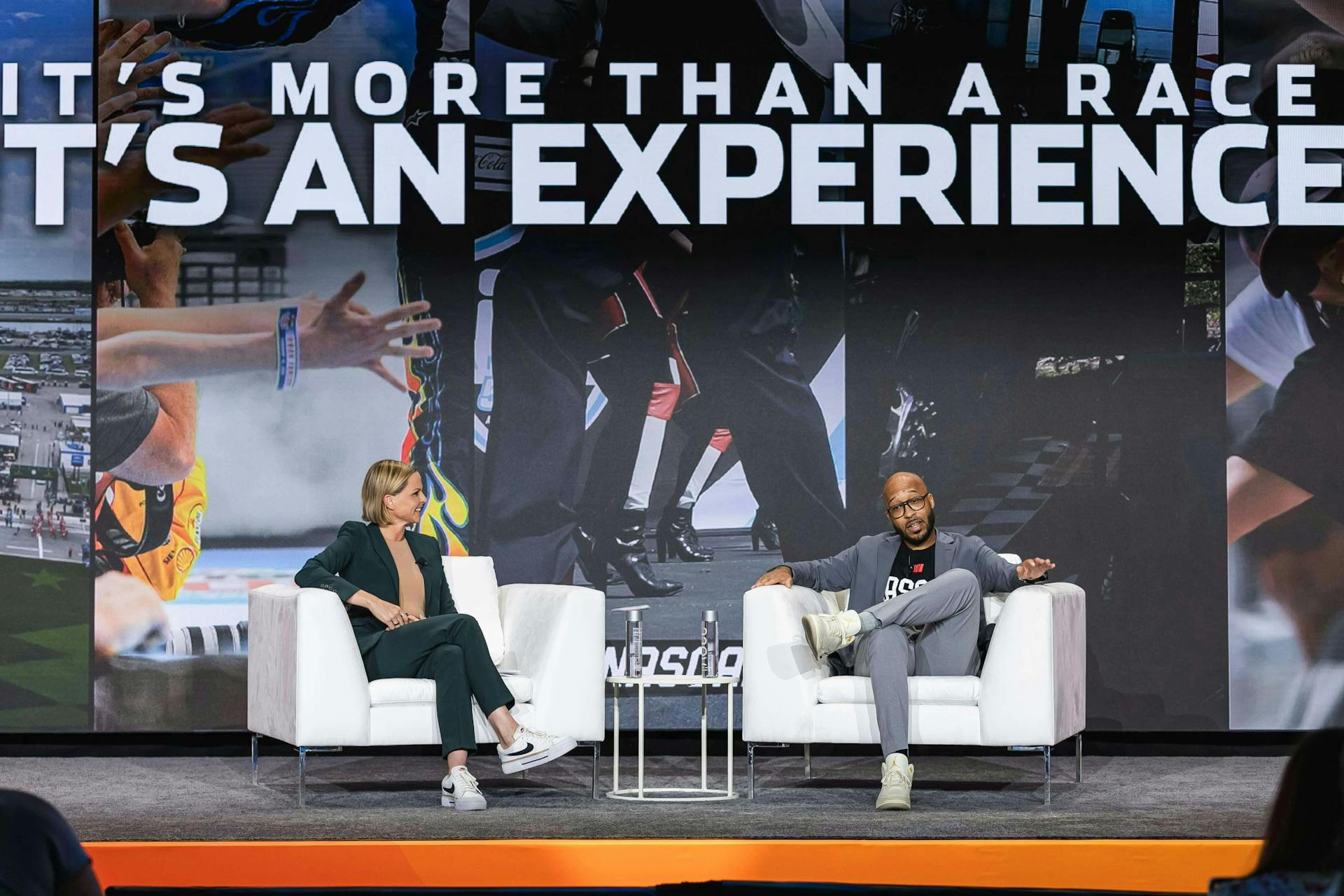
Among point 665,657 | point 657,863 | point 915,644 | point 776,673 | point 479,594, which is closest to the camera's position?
point 657,863

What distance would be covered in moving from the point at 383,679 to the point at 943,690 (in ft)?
5.06

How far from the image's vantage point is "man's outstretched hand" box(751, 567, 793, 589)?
466cm

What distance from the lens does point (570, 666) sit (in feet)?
14.9

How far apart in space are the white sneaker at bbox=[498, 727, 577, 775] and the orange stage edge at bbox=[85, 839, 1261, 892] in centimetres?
75

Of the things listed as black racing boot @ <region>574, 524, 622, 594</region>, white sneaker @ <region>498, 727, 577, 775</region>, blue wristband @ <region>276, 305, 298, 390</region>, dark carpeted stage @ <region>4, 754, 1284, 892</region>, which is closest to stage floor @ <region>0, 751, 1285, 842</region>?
dark carpeted stage @ <region>4, 754, 1284, 892</region>

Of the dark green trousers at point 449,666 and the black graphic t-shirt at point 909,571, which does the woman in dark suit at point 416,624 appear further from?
the black graphic t-shirt at point 909,571

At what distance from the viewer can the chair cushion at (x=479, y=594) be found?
5004 mm

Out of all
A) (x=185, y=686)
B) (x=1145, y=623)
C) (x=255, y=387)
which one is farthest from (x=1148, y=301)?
(x=185, y=686)

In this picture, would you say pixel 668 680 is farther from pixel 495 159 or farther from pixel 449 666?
pixel 495 159

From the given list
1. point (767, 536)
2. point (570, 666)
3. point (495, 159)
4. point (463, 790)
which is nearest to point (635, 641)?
point (570, 666)

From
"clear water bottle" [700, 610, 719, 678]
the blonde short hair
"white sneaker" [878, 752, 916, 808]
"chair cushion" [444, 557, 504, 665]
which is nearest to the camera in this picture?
"white sneaker" [878, 752, 916, 808]

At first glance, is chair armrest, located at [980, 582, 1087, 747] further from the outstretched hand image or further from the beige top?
the outstretched hand image

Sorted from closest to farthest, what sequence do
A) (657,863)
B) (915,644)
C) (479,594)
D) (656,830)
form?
(657,863)
(656,830)
(915,644)
(479,594)

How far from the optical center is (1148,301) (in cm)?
571
